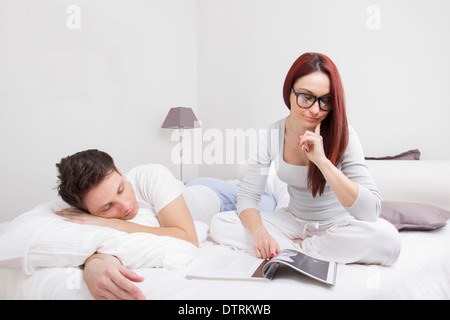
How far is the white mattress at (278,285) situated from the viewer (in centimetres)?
79

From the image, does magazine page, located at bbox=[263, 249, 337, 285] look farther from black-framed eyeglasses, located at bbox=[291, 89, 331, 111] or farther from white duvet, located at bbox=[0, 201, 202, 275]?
black-framed eyeglasses, located at bbox=[291, 89, 331, 111]

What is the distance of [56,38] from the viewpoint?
2.40 m

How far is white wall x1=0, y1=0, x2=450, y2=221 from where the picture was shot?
2154mm

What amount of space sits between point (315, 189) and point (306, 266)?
1.17ft

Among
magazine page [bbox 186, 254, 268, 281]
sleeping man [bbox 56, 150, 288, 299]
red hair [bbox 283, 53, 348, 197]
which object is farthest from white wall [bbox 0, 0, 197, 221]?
red hair [bbox 283, 53, 348, 197]

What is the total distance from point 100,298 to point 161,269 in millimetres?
202

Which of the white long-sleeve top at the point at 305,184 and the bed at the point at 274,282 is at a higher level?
the white long-sleeve top at the point at 305,184

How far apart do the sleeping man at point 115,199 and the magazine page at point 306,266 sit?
1.11 feet

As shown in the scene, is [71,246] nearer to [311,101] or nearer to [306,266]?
[306,266]

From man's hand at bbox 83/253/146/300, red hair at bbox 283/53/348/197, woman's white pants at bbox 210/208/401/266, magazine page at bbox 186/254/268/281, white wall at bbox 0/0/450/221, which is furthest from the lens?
white wall at bbox 0/0/450/221

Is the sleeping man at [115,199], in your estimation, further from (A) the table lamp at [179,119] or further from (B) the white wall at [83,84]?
(A) the table lamp at [179,119]

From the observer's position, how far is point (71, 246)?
0.93 meters

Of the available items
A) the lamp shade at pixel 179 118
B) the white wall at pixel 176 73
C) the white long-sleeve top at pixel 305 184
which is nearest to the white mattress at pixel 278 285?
the white long-sleeve top at pixel 305 184
